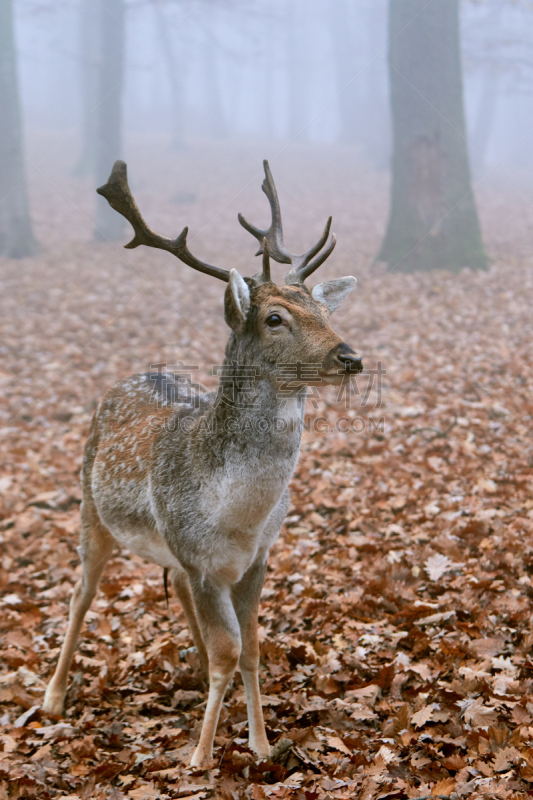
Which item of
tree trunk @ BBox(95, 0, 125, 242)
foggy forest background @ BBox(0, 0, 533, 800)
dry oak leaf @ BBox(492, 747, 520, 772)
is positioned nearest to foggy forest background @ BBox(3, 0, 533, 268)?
tree trunk @ BBox(95, 0, 125, 242)

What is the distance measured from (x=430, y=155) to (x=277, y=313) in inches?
512

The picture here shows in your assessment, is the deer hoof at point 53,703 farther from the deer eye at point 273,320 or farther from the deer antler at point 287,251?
the deer antler at point 287,251

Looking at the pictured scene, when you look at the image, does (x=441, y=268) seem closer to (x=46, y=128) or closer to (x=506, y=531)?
(x=506, y=531)

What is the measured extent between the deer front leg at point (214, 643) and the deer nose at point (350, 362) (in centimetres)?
154

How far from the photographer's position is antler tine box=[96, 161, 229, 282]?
155 inches

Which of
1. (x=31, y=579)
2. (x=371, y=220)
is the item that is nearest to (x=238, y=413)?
(x=31, y=579)

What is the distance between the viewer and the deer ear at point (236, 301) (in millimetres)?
3479

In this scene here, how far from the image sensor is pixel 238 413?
12.1 feet

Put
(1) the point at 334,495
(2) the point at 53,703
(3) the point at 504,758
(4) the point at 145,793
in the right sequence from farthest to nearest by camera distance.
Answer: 1. (1) the point at 334,495
2. (2) the point at 53,703
3. (4) the point at 145,793
4. (3) the point at 504,758

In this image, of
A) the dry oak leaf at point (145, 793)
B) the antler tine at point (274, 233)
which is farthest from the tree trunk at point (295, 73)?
the dry oak leaf at point (145, 793)

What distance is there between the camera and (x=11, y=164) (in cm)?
1775

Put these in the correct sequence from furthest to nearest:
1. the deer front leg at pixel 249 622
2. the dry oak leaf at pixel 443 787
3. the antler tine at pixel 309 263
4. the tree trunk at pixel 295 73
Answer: the tree trunk at pixel 295 73 → the deer front leg at pixel 249 622 → the antler tine at pixel 309 263 → the dry oak leaf at pixel 443 787

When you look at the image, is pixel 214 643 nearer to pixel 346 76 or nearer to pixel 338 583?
pixel 338 583

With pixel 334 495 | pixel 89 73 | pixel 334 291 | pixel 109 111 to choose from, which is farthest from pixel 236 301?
pixel 89 73
